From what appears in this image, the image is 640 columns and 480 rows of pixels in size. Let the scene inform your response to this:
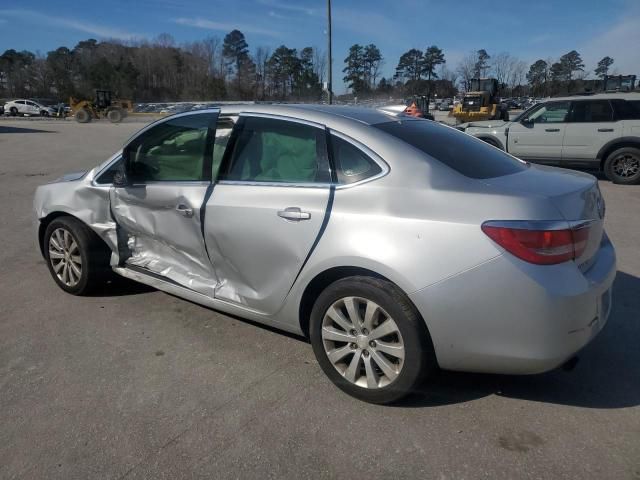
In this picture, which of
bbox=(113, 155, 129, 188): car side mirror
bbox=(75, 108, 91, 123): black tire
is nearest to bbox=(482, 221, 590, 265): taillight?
bbox=(113, 155, 129, 188): car side mirror

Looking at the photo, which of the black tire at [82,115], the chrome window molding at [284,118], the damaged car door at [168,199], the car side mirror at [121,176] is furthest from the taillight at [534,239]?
the black tire at [82,115]

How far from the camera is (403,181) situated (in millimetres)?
2734

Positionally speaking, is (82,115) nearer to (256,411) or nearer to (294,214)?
(294,214)

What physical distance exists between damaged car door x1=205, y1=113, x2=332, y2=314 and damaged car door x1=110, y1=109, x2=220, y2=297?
0.18 meters

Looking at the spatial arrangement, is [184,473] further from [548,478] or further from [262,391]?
[548,478]

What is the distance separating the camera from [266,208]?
122 inches

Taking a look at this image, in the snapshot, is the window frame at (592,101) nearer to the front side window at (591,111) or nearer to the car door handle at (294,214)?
the front side window at (591,111)

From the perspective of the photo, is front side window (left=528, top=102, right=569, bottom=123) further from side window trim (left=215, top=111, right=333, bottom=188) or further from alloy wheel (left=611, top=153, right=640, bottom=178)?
side window trim (left=215, top=111, right=333, bottom=188)

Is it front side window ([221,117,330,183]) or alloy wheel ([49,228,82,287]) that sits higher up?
front side window ([221,117,330,183])

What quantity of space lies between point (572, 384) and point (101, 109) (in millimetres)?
42626

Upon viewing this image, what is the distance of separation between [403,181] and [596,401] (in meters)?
1.63

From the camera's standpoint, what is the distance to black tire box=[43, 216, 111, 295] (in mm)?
4219

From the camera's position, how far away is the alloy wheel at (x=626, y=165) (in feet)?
33.7

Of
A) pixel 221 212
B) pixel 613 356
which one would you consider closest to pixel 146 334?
pixel 221 212
